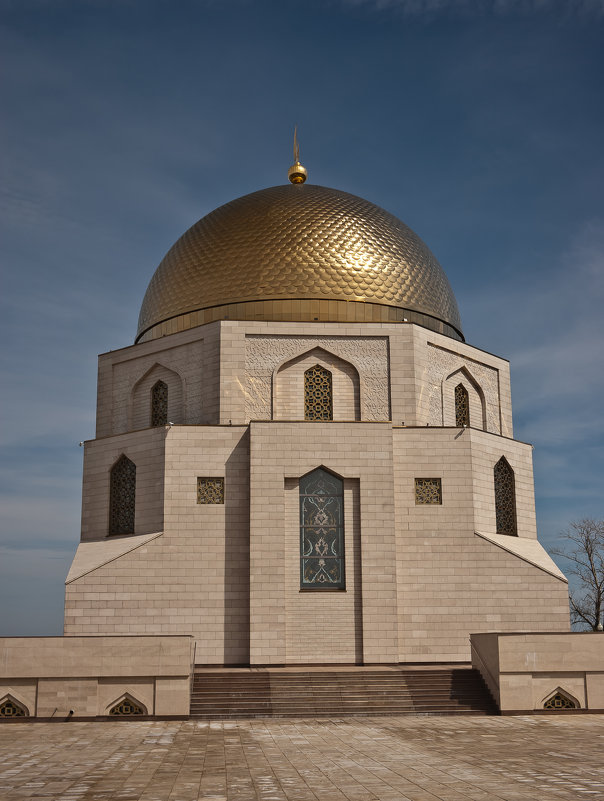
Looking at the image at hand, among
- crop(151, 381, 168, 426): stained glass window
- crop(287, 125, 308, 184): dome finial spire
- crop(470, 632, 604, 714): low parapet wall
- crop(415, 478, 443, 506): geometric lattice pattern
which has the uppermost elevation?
crop(287, 125, 308, 184): dome finial spire

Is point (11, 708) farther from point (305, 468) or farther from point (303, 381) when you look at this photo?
point (303, 381)

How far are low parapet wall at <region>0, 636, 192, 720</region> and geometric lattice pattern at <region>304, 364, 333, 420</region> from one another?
629cm

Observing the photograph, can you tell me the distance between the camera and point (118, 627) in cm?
1502

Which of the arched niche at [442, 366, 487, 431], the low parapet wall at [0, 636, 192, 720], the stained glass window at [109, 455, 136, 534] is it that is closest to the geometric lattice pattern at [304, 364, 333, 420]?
the arched niche at [442, 366, 487, 431]

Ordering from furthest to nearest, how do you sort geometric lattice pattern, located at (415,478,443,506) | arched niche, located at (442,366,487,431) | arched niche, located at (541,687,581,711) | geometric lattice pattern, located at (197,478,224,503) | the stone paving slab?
arched niche, located at (442,366,487,431) → geometric lattice pattern, located at (415,478,443,506) → geometric lattice pattern, located at (197,478,224,503) → arched niche, located at (541,687,581,711) → the stone paving slab

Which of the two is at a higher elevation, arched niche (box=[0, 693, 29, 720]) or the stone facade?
the stone facade

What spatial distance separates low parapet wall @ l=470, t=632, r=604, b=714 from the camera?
41.2ft

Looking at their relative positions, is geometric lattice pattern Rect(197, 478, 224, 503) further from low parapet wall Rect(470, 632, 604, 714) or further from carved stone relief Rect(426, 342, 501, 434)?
low parapet wall Rect(470, 632, 604, 714)

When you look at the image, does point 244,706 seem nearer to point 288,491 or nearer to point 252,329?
point 288,491

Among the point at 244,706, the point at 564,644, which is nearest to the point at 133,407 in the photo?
the point at 244,706

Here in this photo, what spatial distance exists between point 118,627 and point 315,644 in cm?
342

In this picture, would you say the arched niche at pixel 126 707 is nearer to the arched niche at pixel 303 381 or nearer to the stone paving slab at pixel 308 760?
the stone paving slab at pixel 308 760

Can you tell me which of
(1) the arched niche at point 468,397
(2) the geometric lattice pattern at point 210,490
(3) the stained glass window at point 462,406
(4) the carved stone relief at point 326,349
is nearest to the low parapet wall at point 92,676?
(2) the geometric lattice pattern at point 210,490

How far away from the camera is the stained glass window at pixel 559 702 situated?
12719 mm
